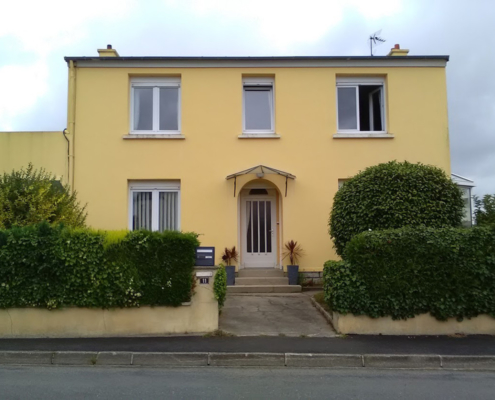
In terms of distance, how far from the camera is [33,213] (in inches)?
385

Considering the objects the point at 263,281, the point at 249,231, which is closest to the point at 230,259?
the point at 263,281

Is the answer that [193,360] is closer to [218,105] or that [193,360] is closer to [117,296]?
[117,296]

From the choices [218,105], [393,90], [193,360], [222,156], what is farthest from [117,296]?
[393,90]

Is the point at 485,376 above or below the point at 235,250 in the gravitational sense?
below

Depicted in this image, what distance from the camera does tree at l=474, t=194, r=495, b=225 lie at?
9.94 meters

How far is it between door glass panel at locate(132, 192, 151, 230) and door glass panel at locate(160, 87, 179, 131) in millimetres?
1999

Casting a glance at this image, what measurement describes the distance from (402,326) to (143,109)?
30.3ft

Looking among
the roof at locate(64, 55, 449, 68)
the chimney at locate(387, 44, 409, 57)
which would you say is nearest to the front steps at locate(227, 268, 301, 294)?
the roof at locate(64, 55, 449, 68)

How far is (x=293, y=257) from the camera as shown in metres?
13.2

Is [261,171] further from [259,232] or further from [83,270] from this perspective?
[83,270]

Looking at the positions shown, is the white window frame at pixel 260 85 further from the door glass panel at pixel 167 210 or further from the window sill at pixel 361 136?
the door glass panel at pixel 167 210

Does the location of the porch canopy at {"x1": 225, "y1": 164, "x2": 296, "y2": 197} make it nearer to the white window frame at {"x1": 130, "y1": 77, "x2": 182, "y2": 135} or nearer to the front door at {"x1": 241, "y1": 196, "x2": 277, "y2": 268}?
the front door at {"x1": 241, "y1": 196, "x2": 277, "y2": 268}

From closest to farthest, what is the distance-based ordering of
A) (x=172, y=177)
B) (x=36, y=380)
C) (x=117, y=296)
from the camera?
(x=36, y=380) < (x=117, y=296) < (x=172, y=177)

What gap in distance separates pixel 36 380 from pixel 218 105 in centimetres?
902
